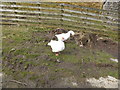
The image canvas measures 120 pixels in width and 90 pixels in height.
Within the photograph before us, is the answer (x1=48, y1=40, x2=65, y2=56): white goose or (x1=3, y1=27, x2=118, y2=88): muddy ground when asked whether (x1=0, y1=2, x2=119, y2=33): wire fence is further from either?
(x1=48, y1=40, x2=65, y2=56): white goose

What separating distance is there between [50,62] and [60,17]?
3.46 meters

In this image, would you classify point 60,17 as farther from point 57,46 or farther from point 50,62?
point 50,62

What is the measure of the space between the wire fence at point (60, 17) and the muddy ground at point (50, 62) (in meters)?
1.17

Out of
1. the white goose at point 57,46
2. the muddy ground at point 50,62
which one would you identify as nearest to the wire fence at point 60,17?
→ the muddy ground at point 50,62

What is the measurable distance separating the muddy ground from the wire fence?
3.85 ft

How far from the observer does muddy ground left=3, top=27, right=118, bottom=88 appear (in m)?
4.59

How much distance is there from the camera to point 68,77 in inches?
188

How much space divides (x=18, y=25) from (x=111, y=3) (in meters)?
4.32

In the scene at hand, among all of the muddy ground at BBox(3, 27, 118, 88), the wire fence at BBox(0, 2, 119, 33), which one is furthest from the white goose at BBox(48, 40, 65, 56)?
the wire fence at BBox(0, 2, 119, 33)

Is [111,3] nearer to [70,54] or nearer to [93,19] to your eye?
[93,19]

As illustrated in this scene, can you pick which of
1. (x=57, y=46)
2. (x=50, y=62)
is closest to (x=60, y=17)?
(x=57, y=46)

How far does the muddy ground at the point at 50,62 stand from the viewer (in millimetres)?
4590

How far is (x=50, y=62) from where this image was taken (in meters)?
5.31

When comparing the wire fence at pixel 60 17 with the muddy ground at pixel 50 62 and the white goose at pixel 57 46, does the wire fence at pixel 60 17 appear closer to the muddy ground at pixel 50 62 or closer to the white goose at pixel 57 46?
the muddy ground at pixel 50 62
